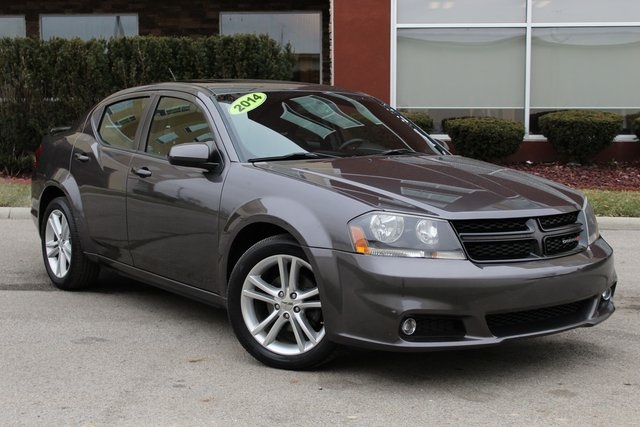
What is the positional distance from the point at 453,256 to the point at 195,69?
9.60m

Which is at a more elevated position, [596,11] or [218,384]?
[596,11]

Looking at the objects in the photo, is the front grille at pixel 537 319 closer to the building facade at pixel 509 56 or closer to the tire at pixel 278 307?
the tire at pixel 278 307

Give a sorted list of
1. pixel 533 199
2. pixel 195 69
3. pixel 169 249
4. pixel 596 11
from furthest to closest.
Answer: pixel 596 11, pixel 195 69, pixel 169 249, pixel 533 199

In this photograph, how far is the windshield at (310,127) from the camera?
16.4ft

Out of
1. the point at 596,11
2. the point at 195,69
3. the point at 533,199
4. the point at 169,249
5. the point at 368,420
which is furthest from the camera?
the point at 596,11

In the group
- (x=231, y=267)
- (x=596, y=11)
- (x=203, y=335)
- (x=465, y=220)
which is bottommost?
(x=203, y=335)

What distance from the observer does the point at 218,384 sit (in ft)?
14.0

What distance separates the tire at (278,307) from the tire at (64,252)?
2.02 metres

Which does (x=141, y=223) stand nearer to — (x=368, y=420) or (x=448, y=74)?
(x=368, y=420)

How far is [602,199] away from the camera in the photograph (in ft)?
34.2

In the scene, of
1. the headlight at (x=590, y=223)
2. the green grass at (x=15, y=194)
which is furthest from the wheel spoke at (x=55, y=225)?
the green grass at (x=15, y=194)

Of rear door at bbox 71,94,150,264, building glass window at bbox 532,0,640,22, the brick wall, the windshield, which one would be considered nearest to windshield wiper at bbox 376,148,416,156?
the windshield

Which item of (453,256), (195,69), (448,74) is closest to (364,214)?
(453,256)

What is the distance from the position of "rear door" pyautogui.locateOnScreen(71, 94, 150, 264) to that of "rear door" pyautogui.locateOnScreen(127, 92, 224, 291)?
133 millimetres
